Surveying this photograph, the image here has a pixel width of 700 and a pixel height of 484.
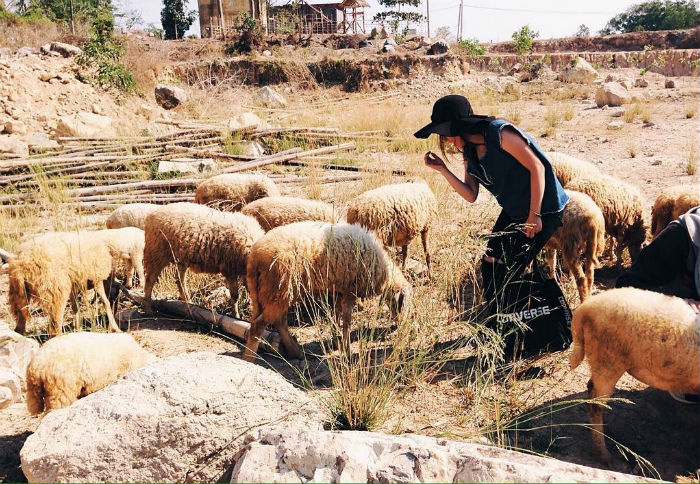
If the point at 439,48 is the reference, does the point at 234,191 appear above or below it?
below

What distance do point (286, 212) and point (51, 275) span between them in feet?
8.69

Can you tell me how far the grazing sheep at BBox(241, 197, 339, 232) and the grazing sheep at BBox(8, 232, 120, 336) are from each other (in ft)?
6.56

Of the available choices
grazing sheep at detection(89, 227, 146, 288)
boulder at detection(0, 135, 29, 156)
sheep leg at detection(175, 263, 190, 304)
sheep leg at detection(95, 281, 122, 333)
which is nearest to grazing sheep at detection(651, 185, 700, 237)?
sheep leg at detection(175, 263, 190, 304)

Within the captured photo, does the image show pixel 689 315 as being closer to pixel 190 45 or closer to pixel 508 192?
pixel 508 192

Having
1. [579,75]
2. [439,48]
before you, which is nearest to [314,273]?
[579,75]

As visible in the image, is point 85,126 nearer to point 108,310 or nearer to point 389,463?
point 108,310

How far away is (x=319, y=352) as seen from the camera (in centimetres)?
539

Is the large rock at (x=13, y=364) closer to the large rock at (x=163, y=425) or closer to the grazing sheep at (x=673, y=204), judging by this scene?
the large rock at (x=163, y=425)

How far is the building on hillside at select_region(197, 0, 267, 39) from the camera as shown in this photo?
4072cm

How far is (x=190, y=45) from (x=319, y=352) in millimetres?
33394

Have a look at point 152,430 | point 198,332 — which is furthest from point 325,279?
point 152,430

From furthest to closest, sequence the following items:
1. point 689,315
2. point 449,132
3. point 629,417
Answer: point 449,132 → point 629,417 → point 689,315

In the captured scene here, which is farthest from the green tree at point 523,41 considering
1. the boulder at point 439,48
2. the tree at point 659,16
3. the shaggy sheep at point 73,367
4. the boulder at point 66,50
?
the shaggy sheep at point 73,367

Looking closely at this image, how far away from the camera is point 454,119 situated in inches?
174
